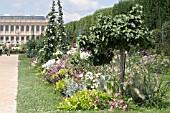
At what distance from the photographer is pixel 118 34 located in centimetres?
721

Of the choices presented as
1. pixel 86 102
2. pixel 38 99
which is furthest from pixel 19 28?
pixel 86 102

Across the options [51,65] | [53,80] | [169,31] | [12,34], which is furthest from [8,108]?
[12,34]

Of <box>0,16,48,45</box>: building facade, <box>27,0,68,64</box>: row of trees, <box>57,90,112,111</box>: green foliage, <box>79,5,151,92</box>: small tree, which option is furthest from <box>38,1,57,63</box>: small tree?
<box>0,16,48,45</box>: building facade

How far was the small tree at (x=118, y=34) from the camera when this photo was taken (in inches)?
286

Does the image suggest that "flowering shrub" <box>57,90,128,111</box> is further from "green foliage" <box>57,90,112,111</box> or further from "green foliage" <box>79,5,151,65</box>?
"green foliage" <box>79,5,151,65</box>

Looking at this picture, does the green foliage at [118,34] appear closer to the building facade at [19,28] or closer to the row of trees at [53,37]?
the row of trees at [53,37]

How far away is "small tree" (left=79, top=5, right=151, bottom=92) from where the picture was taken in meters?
7.25

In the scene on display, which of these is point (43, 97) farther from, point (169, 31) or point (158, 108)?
point (169, 31)

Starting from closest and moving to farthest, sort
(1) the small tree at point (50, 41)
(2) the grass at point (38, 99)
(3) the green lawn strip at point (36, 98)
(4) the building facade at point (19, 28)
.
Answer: (2) the grass at point (38, 99) < (3) the green lawn strip at point (36, 98) < (1) the small tree at point (50, 41) < (4) the building facade at point (19, 28)

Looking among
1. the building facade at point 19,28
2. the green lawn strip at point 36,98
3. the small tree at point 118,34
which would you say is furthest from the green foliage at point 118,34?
the building facade at point 19,28

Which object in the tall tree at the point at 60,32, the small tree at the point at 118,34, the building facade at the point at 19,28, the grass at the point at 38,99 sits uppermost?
the building facade at the point at 19,28

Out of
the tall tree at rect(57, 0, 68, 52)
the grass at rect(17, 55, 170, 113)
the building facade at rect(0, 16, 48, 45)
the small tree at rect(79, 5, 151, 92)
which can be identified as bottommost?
the grass at rect(17, 55, 170, 113)

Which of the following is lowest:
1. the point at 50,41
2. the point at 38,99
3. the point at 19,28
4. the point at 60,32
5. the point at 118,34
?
the point at 38,99

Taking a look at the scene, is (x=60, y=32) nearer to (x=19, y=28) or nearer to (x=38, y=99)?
(x=38, y=99)
